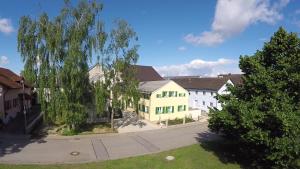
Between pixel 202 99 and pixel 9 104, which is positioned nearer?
pixel 9 104

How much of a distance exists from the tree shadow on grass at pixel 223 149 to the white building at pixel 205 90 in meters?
17.4

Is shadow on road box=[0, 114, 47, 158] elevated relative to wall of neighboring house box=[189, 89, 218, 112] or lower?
lower

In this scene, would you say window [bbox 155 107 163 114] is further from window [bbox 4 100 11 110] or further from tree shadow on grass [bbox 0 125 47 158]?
window [bbox 4 100 11 110]

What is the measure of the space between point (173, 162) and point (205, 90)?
30854 millimetres

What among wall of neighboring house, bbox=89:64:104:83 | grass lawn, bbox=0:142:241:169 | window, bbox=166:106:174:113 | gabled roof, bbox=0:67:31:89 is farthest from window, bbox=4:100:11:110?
window, bbox=166:106:174:113

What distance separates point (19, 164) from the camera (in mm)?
18547

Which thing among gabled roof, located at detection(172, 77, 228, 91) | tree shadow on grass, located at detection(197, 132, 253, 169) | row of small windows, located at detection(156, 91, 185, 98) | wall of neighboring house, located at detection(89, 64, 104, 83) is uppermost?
wall of neighboring house, located at detection(89, 64, 104, 83)

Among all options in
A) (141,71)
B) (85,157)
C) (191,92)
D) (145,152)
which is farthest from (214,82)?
(85,157)

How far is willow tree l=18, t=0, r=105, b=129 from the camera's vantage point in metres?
25.6

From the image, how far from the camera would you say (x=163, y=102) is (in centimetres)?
3931

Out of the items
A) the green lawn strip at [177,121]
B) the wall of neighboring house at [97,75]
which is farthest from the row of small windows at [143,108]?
the wall of neighboring house at [97,75]

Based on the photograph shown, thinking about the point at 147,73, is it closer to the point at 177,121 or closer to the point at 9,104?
the point at 177,121

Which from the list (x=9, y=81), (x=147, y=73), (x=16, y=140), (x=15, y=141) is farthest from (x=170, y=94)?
(x=9, y=81)

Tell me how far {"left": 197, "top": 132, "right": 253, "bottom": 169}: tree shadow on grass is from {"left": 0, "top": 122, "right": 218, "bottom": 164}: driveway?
1.53ft
